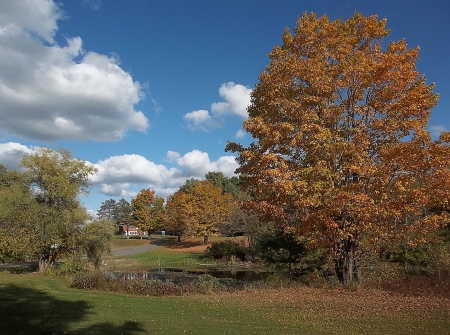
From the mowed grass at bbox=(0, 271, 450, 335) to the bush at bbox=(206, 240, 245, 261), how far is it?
28930 mm

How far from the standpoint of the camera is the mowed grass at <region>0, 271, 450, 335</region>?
344 inches

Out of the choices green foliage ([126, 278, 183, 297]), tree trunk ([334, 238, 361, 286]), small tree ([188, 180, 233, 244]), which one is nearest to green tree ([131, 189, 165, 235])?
small tree ([188, 180, 233, 244])

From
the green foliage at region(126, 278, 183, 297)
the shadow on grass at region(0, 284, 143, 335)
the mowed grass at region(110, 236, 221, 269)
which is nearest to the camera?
the shadow on grass at region(0, 284, 143, 335)

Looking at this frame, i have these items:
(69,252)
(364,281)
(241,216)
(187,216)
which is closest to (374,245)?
(364,281)

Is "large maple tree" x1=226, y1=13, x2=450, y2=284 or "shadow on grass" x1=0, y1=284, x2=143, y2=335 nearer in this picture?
"shadow on grass" x1=0, y1=284, x2=143, y2=335

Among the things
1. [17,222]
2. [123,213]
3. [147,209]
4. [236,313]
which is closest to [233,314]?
[236,313]

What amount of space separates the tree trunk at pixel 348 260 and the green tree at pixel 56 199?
16.1m

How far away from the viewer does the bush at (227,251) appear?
42.8 meters

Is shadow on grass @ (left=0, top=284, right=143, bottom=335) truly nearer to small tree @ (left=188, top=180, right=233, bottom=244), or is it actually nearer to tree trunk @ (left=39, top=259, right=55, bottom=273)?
tree trunk @ (left=39, top=259, right=55, bottom=273)

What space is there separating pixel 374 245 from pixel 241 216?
3398 cm

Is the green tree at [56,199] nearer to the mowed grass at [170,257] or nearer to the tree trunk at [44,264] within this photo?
the tree trunk at [44,264]

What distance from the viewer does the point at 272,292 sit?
14.5 metres

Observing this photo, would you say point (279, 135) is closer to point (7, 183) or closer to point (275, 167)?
point (275, 167)

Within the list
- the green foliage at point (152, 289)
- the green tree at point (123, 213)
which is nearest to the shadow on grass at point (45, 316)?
the green foliage at point (152, 289)
